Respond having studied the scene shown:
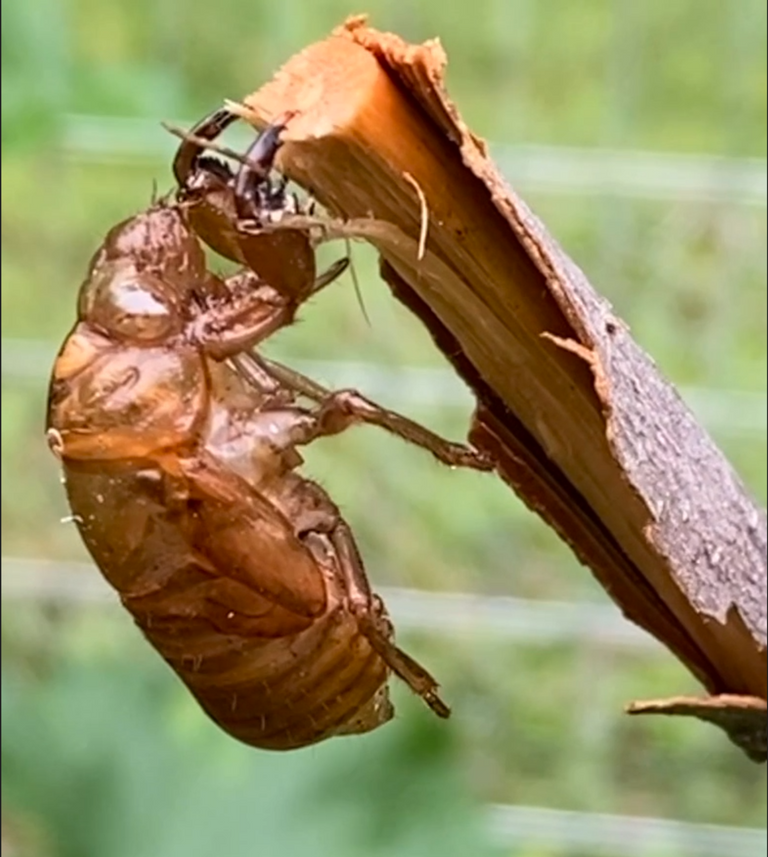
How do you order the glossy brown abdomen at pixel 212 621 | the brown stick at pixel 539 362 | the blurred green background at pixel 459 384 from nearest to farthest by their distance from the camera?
the brown stick at pixel 539 362
the glossy brown abdomen at pixel 212 621
the blurred green background at pixel 459 384

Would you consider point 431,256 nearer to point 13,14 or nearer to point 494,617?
point 13,14

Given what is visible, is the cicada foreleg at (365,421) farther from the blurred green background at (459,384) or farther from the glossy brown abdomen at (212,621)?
the blurred green background at (459,384)

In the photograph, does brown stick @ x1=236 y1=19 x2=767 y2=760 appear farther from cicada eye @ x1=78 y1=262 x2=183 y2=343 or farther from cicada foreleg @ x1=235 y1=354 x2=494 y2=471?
cicada eye @ x1=78 y1=262 x2=183 y2=343

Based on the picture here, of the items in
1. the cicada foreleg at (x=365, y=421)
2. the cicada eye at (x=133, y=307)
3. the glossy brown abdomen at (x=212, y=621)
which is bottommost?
the glossy brown abdomen at (x=212, y=621)

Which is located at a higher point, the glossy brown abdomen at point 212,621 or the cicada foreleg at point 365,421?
the cicada foreleg at point 365,421

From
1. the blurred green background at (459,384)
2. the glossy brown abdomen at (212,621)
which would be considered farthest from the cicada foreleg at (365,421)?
the blurred green background at (459,384)

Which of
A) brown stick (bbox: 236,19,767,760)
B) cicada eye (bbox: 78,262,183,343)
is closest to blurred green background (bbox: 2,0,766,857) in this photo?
cicada eye (bbox: 78,262,183,343)

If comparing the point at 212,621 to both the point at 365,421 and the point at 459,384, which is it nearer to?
the point at 365,421

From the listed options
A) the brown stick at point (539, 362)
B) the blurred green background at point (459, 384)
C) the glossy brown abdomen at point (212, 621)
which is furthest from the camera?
the blurred green background at point (459, 384)

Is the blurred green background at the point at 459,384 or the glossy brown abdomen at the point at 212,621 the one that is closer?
the glossy brown abdomen at the point at 212,621
